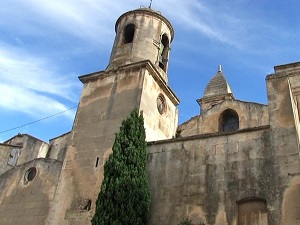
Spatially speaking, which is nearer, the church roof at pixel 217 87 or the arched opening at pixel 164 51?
the arched opening at pixel 164 51

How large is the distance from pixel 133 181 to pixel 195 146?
2285mm

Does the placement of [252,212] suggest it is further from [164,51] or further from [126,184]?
[164,51]

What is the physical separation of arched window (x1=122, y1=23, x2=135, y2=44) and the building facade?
4 centimetres

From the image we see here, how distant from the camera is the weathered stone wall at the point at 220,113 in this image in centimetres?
1784

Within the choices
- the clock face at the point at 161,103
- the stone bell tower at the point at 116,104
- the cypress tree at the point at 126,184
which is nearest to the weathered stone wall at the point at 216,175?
the cypress tree at the point at 126,184

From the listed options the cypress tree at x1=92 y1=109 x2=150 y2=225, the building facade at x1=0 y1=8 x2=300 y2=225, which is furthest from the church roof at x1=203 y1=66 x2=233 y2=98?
the cypress tree at x1=92 y1=109 x2=150 y2=225

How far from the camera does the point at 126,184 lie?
10484mm

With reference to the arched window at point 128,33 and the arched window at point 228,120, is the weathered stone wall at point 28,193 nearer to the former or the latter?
the arched window at point 128,33

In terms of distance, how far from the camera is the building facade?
1003cm

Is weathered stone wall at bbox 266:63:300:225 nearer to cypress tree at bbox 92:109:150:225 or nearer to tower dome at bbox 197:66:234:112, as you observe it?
cypress tree at bbox 92:109:150:225

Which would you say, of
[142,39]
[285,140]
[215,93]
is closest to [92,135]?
[142,39]

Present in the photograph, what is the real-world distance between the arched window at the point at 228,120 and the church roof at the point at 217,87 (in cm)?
626

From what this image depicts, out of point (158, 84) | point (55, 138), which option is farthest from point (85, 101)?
point (55, 138)

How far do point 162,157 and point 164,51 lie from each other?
5.78m
